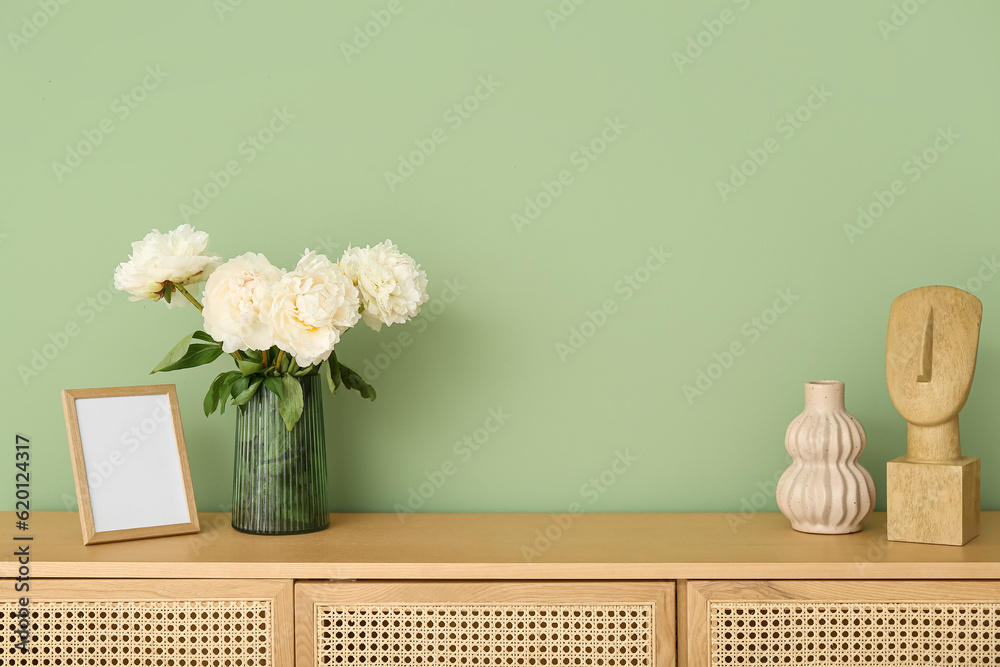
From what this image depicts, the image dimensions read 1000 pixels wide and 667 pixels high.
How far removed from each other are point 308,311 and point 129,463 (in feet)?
1.44

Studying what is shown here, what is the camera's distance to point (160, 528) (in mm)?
1261

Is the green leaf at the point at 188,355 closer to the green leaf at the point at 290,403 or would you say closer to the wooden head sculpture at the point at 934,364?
the green leaf at the point at 290,403

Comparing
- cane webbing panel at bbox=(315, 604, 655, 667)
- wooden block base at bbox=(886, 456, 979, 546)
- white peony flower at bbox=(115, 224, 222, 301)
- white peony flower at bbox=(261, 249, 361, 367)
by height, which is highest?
white peony flower at bbox=(115, 224, 222, 301)

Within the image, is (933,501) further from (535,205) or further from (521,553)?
(535,205)

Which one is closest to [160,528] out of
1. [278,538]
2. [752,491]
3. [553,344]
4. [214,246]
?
[278,538]

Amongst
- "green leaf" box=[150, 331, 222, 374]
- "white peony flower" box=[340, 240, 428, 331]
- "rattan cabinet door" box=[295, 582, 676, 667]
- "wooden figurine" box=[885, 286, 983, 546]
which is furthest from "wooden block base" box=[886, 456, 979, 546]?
"green leaf" box=[150, 331, 222, 374]

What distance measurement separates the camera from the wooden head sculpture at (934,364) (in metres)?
1.19

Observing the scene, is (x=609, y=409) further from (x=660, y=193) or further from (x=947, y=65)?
(x=947, y=65)

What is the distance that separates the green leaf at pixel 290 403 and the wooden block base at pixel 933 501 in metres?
0.97

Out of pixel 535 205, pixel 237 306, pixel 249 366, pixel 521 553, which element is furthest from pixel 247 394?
pixel 535 205

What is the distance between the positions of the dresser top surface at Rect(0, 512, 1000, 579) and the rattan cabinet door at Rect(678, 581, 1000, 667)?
0.07 feet

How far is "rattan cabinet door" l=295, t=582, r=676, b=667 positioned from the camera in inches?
43.9

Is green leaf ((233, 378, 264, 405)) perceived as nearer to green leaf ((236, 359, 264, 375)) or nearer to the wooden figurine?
green leaf ((236, 359, 264, 375))

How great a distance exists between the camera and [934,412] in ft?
3.93
